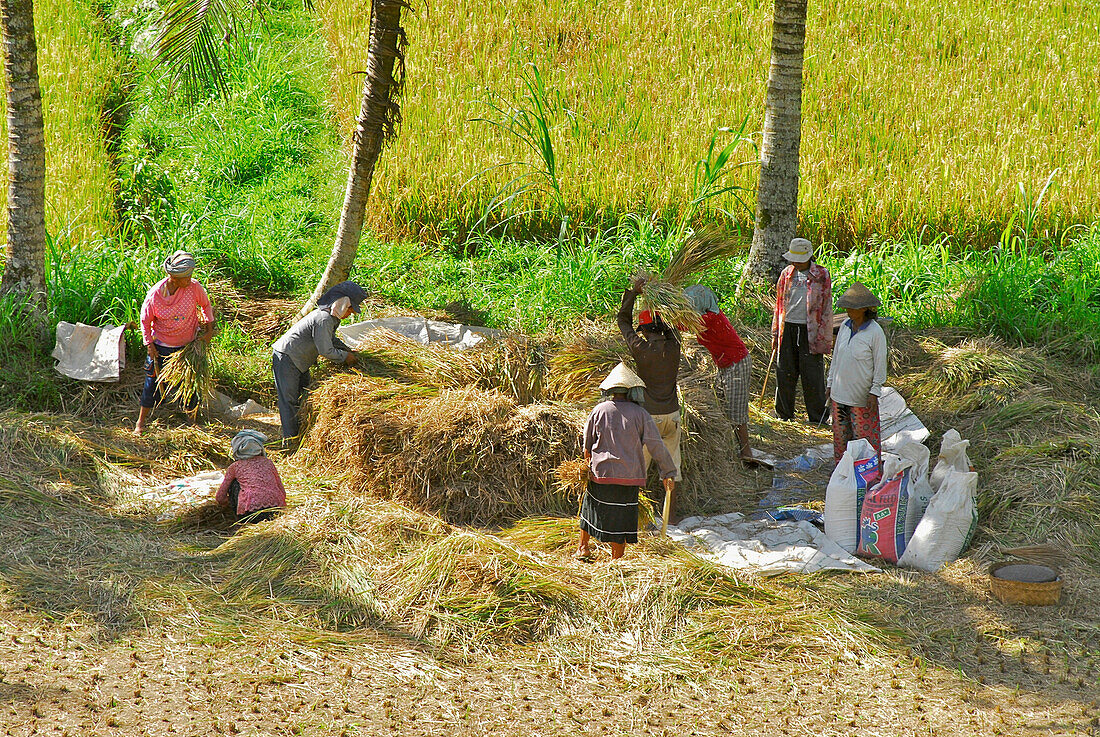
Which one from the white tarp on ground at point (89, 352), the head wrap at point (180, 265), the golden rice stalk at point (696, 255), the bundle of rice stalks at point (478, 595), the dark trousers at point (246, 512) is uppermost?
the golden rice stalk at point (696, 255)

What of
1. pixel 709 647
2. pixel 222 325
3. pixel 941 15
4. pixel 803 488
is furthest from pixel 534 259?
pixel 941 15

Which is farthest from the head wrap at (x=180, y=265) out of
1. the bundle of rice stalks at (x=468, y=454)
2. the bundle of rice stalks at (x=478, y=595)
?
the bundle of rice stalks at (x=478, y=595)

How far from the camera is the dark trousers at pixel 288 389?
6828mm

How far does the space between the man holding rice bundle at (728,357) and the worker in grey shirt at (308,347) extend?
7.23 ft

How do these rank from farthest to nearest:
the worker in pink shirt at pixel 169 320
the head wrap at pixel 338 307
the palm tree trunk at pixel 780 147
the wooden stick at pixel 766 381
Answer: the palm tree trunk at pixel 780 147
the wooden stick at pixel 766 381
the worker in pink shirt at pixel 169 320
the head wrap at pixel 338 307

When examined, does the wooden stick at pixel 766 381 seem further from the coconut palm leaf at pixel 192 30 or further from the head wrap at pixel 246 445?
the coconut palm leaf at pixel 192 30

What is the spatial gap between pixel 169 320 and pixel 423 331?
5.89 feet

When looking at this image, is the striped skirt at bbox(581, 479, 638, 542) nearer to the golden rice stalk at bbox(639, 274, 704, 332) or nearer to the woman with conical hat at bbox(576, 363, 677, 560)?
the woman with conical hat at bbox(576, 363, 677, 560)

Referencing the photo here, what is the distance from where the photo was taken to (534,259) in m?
9.82

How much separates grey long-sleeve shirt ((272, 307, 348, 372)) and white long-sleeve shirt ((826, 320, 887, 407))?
3151mm

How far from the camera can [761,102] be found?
36.6 feet

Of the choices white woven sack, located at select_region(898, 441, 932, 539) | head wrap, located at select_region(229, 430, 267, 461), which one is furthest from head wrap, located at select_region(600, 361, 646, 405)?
head wrap, located at select_region(229, 430, 267, 461)

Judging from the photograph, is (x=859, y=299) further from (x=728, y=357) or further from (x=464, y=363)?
(x=464, y=363)

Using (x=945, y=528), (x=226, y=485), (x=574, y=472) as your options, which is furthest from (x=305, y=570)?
(x=945, y=528)
